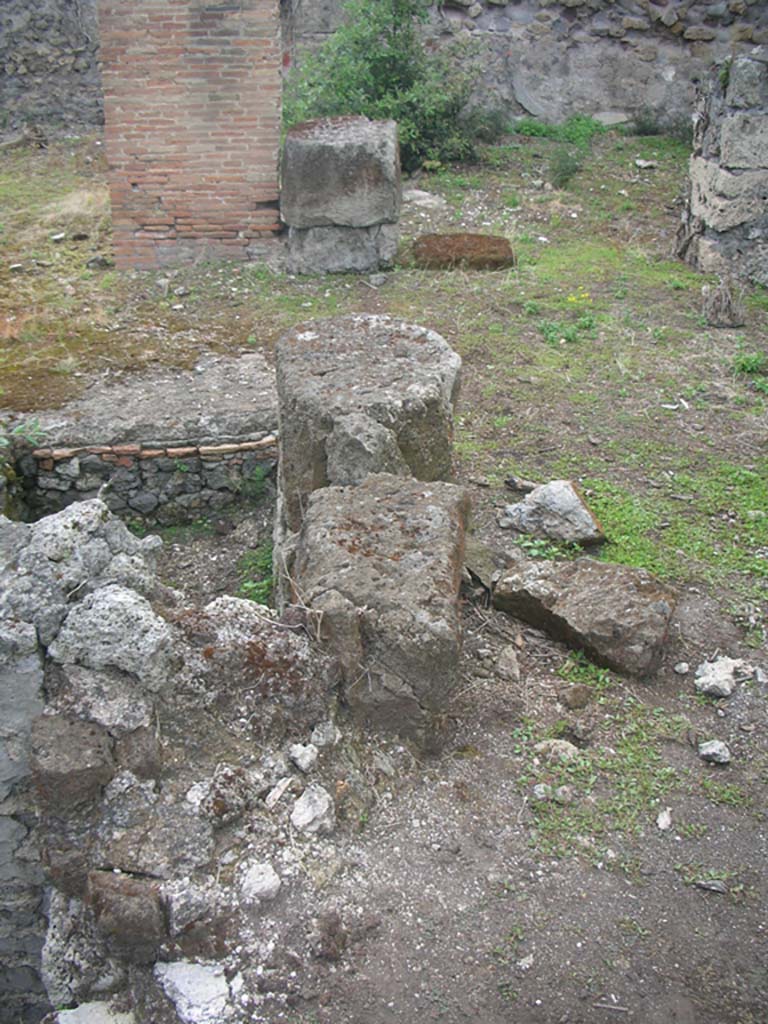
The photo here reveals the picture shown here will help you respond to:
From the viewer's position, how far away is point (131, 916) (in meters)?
2.35

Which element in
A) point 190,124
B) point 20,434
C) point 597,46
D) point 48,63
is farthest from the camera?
point 48,63

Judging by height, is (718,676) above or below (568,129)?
below

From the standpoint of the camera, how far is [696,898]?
2.64 meters

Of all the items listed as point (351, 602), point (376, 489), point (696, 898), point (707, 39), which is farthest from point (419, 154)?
point (696, 898)

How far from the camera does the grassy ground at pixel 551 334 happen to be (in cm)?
475

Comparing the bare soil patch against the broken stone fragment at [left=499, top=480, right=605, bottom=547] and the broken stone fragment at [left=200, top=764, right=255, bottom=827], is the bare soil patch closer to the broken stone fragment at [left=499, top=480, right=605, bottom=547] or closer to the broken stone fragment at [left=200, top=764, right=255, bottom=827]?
the broken stone fragment at [left=499, top=480, right=605, bottom=547]

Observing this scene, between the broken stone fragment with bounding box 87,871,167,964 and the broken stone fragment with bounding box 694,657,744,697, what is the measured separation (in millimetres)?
2071

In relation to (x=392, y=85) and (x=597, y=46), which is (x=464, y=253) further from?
(x=597, y=46)

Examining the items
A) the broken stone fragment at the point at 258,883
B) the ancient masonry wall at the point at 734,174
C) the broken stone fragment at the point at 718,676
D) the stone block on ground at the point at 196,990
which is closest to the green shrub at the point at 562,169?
the ancient masonry wall at the point at 734,174

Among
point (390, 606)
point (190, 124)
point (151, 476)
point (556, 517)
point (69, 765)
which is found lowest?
point (151, 476)

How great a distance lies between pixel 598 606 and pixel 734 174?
4983mm

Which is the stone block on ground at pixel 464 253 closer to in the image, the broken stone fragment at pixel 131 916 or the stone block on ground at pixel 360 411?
the stone block on ground at pixel 360 411

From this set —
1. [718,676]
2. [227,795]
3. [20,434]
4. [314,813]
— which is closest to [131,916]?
[227,795]

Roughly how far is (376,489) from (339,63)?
6.75 m
